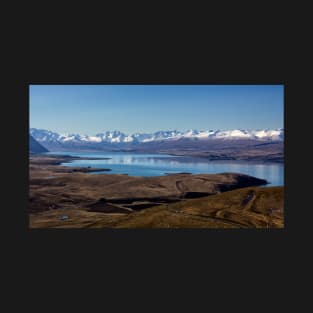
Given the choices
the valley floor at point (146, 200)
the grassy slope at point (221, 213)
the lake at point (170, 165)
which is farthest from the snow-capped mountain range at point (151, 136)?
the grassy slope at point (221, 213)

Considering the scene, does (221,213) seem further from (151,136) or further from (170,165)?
(151,136)

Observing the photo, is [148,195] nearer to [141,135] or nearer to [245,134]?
[141,135]

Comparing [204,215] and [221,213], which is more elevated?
[221,213]

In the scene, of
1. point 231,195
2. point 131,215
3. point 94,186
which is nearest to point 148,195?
point 131,215

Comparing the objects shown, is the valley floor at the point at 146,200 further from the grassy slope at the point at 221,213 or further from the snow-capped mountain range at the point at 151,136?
the snow-capped mountain range at the point at 151,136

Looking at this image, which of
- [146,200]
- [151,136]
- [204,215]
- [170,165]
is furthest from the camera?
[151,136]

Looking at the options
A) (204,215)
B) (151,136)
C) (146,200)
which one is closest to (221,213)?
(204,215)

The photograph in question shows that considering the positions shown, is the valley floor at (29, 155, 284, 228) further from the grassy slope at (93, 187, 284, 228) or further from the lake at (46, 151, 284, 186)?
the lake at (46, 151, 284, 186)
